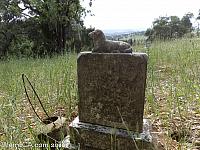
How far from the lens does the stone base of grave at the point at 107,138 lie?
8.51ft

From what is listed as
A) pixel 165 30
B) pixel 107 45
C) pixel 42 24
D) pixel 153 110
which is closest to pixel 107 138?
pixel 107 45

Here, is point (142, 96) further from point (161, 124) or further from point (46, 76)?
point (46, 76)

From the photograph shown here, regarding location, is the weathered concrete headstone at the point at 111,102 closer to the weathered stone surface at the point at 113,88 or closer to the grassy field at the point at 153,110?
the weathered stone surface at the point at 113,88

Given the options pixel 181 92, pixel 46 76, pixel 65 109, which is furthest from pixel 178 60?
pixel 65 109

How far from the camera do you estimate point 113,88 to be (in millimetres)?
2676

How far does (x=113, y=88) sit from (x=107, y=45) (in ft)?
1.43

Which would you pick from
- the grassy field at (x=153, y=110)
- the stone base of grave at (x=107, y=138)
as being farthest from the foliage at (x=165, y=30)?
the stone base of grave at (x=107, y=138)

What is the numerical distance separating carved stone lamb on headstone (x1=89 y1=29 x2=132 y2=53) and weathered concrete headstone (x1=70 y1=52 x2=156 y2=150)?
3.0 inches

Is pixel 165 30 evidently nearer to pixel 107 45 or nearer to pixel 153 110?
pixel 153 110

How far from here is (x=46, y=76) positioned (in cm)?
608

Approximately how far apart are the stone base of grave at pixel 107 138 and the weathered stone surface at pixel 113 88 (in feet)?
0.20

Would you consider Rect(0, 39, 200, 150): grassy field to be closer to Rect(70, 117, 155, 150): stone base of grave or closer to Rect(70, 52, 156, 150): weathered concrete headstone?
Rect(70, 117, 155, 150): stone base of grave

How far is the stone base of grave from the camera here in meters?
2.59

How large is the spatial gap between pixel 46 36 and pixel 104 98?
1494 centimetres
